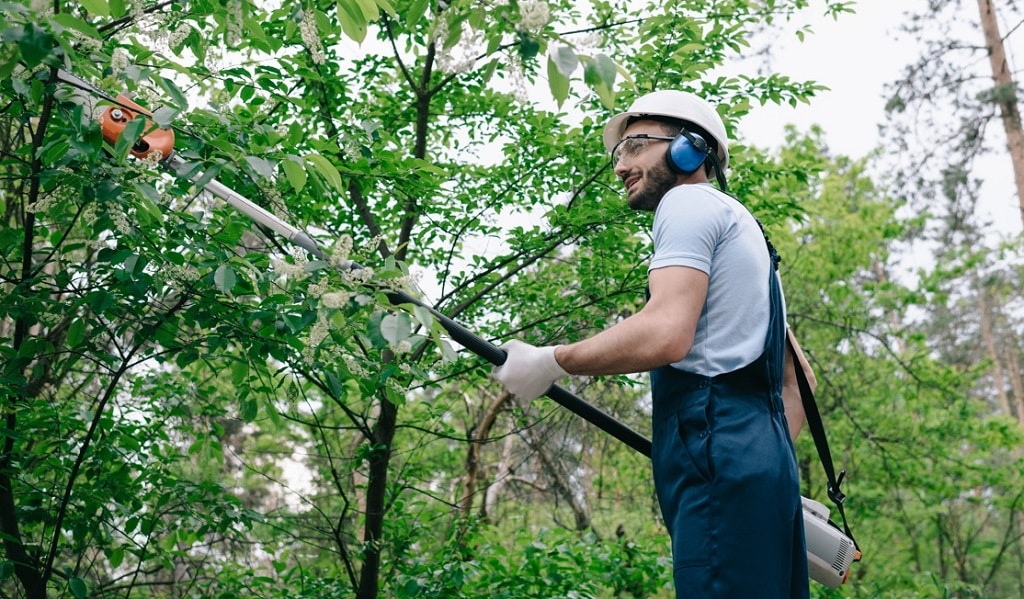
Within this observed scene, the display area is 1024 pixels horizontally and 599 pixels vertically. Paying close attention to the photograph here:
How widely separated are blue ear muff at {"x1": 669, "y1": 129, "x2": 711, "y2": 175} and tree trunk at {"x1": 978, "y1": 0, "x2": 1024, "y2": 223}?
12.1 metres

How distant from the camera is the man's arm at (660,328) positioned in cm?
196

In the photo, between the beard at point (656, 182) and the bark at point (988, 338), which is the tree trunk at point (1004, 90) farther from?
the bark at point (988, 338)

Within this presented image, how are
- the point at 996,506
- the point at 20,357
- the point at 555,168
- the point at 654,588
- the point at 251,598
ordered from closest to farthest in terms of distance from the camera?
the point at 20,357 < the point at 251,598 < the point at 555,168 < the point at 654,588 < the point at 996,506

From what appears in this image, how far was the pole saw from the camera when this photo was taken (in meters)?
2.28

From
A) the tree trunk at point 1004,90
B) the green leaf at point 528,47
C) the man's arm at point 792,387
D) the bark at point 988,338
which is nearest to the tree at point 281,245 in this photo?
the green leaf at point 528,47

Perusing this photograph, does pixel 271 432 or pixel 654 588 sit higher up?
pixel 271 432

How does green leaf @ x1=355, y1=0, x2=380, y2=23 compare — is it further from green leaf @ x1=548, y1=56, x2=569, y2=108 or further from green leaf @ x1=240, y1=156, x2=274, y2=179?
green leaf @ x1=548, y1=56, x2=569, y2=108

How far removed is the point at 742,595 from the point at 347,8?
4.96 ft

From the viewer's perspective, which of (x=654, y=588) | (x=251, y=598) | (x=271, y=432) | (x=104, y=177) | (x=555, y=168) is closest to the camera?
(x=104, y=177)

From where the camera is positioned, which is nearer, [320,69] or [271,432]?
[320,69]

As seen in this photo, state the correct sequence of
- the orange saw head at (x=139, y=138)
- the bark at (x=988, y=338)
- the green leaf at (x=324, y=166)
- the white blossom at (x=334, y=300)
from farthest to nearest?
1. the bark at (x=988, y=338)
2. the orange saw head at (x=139, y=138)
3. the green leaf at (x=324, y=166)
4. the white blossom at (x=334, y=300)

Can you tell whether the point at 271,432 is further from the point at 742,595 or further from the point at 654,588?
the point at 742,595

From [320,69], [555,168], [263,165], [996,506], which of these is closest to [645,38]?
[555,168]

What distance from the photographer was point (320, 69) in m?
4.56
